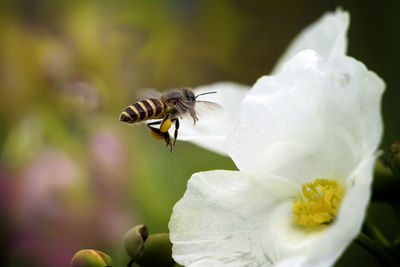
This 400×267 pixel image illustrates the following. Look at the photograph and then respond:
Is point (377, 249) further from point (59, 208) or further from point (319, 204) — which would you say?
point (59, 208)

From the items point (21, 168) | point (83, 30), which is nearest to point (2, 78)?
point (83, 30)

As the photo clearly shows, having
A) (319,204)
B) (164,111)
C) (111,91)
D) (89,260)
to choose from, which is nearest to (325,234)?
(319,204)

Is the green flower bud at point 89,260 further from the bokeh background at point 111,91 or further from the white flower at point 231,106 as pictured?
the bokeh background at point 111,91

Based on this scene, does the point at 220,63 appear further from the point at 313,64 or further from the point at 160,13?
the point at 313,64

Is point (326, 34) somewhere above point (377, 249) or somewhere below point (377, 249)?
above

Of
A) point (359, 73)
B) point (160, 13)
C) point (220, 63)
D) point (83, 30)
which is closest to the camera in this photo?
point (359, 73)

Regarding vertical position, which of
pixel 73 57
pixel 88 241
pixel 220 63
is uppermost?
pixel 73 57
